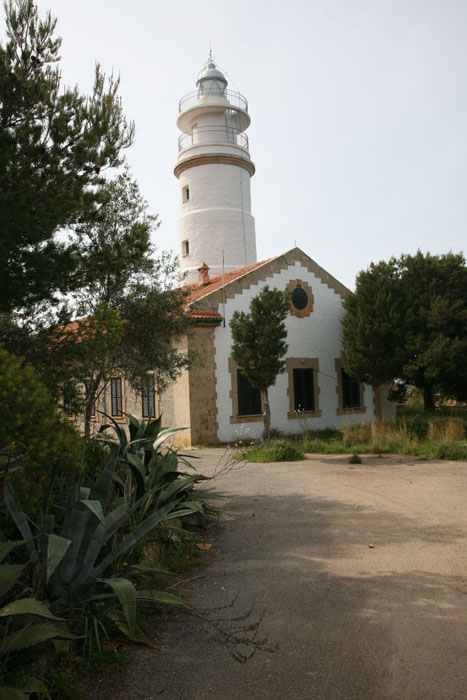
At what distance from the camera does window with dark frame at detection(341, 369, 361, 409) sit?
67.7ft

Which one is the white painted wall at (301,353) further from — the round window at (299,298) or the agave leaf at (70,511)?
the agave leaf at (70,511)

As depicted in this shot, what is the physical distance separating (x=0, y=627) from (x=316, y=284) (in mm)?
18142

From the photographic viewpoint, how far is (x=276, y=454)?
12.4 m

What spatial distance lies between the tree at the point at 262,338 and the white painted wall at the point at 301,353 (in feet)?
8.92

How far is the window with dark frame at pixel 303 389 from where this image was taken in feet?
62.9

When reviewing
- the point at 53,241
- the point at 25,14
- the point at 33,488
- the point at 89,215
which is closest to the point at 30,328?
the point at 53,241

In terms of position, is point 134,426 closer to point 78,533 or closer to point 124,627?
point 78,533

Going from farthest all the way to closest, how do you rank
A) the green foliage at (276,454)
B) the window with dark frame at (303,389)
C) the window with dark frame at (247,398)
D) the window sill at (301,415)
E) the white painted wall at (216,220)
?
the white painted wall at (216,220) → the window with dark frame at (303,389) → the window sill at (301,415) → the window with dark frame at (247,398) → the green foliage at (276,454)

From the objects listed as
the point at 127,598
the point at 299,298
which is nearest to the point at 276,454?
the point at 299,298

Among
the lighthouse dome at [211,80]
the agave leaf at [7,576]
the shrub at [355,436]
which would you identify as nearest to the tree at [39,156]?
the agave leaf at [7,576]

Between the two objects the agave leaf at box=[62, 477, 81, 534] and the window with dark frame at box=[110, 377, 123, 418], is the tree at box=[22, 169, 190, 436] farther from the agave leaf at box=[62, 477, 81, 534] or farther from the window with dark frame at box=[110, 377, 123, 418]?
the window with dark frame at box=[110, 377, 123, 418]

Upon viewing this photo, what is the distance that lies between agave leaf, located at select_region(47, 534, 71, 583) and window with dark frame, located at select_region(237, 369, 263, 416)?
14054mm

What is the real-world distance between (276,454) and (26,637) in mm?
10012

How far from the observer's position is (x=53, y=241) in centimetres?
595
